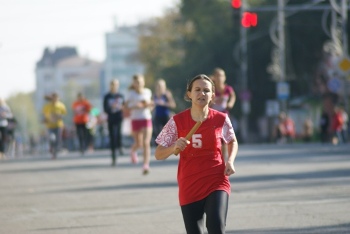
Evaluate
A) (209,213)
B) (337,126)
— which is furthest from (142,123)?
(337,126)

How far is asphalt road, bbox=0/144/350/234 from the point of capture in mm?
12834

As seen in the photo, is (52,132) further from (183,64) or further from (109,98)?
(183,64)

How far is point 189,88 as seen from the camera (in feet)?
29.6

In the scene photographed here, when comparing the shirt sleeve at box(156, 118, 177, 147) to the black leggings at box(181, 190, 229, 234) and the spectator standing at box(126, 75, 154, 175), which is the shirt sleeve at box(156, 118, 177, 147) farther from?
the spectator standing at box(126, 75, 154, 175)

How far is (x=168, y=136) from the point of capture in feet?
29.6

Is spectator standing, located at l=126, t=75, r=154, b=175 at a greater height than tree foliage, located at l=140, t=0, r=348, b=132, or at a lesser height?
lesser

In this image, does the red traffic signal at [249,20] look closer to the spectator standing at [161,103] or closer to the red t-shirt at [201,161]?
the spectator standing at [161,103]

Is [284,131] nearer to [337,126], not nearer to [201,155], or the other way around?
[337,126]

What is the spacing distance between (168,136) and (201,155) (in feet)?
1.00

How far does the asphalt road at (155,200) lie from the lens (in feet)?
42.1

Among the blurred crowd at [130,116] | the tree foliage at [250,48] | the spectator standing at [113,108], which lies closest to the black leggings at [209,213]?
the blurred crowd at [130,116]

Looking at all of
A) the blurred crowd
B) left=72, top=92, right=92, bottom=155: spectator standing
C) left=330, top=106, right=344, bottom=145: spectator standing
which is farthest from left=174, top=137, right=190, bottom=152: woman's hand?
left=330, top=106, right=344, bottom=145: spectator standing

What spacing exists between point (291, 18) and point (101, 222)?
2372 inches

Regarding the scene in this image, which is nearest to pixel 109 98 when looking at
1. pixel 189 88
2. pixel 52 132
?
pixel 52 132
